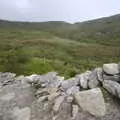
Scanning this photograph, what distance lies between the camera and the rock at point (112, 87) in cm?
945

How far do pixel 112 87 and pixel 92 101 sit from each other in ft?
2.99

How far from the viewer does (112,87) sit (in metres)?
9.73

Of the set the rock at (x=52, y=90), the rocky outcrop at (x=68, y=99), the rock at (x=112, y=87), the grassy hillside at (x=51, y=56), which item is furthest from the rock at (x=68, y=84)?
the grassy hillside at (x=51, y=56)

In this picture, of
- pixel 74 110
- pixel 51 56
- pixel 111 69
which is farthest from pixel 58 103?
pixel 51 56

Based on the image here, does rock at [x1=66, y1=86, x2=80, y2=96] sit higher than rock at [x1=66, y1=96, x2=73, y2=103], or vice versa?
rock at [x1=66, y1=86, x2=80, y2=96]

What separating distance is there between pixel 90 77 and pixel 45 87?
1962 millimetres

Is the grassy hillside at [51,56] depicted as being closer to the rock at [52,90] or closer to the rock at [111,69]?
the rock at [52,90]

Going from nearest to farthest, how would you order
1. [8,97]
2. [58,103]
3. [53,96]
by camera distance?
[58,103] < [53,96] < [8,97]

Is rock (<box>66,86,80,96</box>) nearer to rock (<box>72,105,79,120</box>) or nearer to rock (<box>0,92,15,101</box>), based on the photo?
rock (<box>72,105,79,120</box>)

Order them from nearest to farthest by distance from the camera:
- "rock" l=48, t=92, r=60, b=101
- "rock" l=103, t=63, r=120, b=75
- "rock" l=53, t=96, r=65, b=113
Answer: "rock" l=53, t=96, r=65, b=113, "rock" l=103, t=63, r=120, b=75, "rock" l=48, t=92, r=60, b=101

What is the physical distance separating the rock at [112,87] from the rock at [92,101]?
379mm

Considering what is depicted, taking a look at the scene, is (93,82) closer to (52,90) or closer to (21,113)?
(52,90)

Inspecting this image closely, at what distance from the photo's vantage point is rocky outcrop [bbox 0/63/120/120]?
937 centimetres

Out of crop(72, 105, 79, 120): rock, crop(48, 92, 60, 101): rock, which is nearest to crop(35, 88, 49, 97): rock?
crop(48, 92, 60, 101): rock
